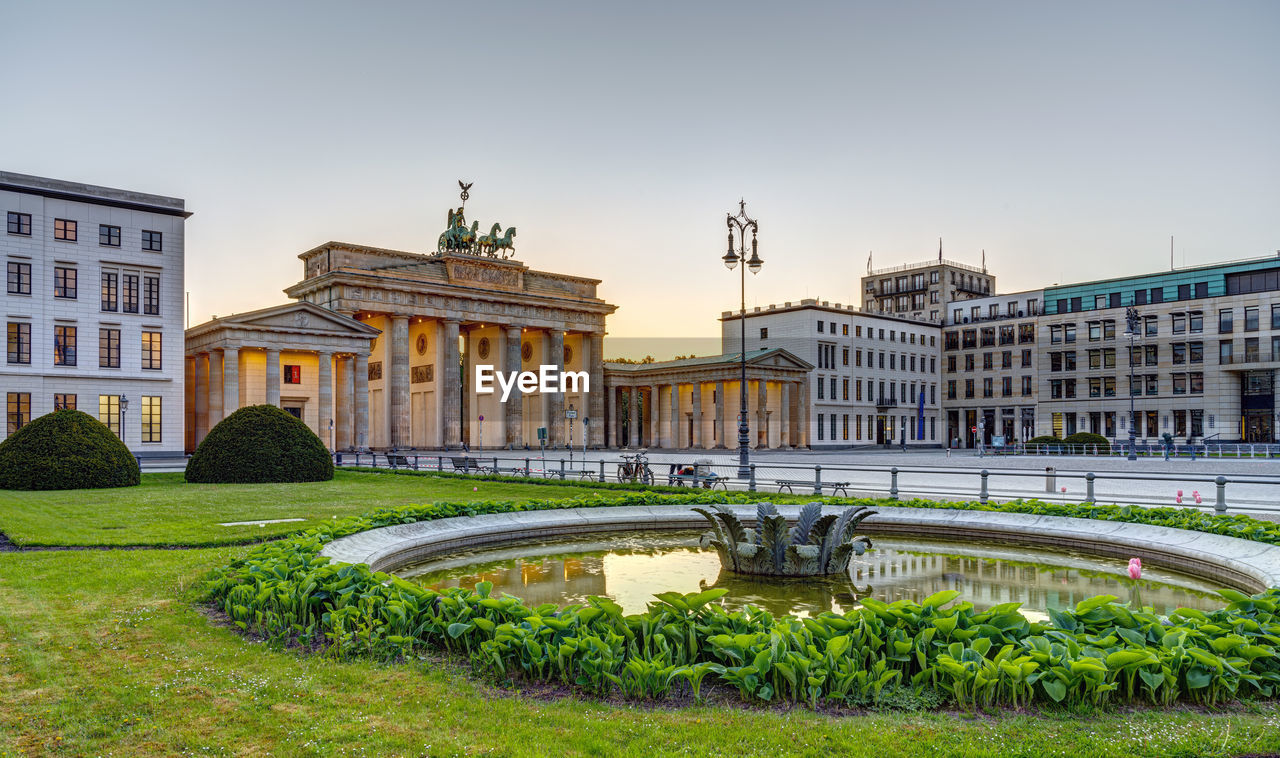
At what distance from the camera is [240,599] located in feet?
31.8

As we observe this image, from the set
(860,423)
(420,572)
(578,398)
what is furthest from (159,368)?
(860,423)

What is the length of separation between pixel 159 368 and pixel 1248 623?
194 ft

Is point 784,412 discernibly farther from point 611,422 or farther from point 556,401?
point 556,401

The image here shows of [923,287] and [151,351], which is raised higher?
[923,287]

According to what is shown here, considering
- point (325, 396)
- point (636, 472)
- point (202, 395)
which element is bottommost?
point (636, 472)

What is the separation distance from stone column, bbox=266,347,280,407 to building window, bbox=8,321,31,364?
15.1 metres

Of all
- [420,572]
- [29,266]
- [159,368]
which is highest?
[29,266]

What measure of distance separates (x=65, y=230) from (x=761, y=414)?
61645 millimetres

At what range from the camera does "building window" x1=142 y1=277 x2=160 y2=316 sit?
178 feet

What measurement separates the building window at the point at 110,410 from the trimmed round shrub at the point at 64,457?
79.3 feet

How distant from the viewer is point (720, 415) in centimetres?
9300

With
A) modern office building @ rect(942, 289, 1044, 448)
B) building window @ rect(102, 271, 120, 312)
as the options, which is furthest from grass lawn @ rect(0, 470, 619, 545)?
modern office building @ rect(942, 289, 1044, 448)

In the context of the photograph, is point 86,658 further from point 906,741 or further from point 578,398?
point 578,398

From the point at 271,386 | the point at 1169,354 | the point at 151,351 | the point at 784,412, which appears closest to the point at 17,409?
the point at 151,351
